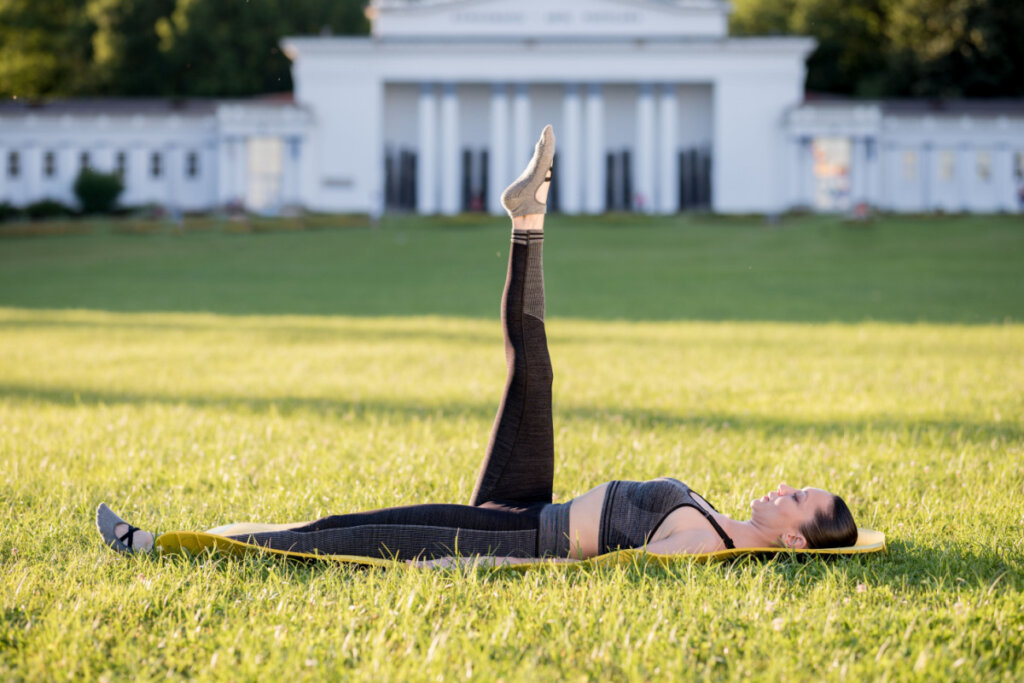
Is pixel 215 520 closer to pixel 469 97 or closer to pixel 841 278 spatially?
pixel 841 278

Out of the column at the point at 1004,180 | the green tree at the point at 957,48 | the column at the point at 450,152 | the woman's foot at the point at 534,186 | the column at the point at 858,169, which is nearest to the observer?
the woman's foot at the point at 534,186

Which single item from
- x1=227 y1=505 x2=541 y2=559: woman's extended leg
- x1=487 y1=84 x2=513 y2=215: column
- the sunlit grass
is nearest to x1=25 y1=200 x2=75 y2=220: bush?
x1=487 y1=84 x2=513 y2=215: column

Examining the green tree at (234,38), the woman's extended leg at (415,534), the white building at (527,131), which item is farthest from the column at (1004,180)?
the woman's extended leg at (415,534)

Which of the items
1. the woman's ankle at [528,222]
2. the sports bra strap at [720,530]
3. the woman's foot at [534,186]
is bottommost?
the sports bra strap at [720,530]

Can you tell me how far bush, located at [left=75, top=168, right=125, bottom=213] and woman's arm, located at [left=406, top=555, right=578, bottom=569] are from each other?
53.6 meters

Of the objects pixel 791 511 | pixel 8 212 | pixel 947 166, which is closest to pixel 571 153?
pixel 947 166

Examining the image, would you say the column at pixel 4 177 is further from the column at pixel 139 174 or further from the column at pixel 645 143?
→ the column at pixel 645 143

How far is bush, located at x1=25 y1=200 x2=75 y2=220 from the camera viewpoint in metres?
48.7

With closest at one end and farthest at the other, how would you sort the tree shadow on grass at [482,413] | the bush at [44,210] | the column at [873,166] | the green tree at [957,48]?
the tree shadow on grass at [482,413], the bush at [44,210], the column at [873,166], the green tree at [957,48]

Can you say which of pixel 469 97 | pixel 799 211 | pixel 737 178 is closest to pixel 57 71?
pixel 469 97

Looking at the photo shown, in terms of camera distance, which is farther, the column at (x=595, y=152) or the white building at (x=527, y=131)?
the column at (x=595, y=152)

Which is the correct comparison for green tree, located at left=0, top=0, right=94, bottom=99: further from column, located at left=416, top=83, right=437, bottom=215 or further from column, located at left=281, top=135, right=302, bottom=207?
column, located at left=416, top=83, right=437, bottom=215

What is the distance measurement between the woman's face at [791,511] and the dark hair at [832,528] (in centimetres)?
2

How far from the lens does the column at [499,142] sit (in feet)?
195
